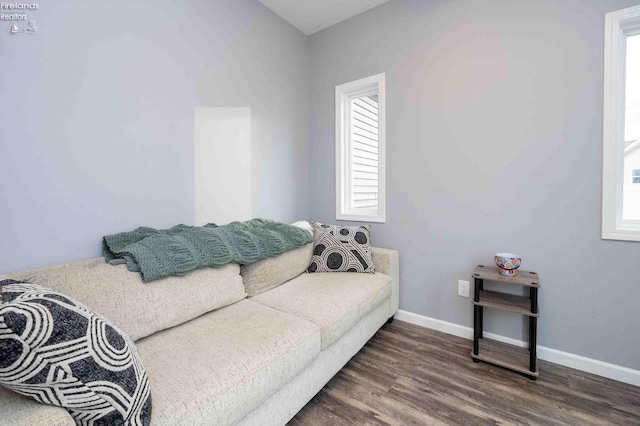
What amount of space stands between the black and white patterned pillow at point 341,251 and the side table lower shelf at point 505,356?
36.3 inches

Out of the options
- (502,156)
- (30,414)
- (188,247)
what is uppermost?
(502,156)

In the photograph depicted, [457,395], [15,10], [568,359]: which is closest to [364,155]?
[457,395]

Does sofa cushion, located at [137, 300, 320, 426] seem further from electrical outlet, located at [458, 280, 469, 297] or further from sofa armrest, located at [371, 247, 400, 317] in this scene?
electrical outlet, located at [458, 280, 469, 297]

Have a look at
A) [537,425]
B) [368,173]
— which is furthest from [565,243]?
[368,173]

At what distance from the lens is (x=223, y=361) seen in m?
1.10

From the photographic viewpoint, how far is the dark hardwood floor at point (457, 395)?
1.40 meters

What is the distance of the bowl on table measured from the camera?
180 centimetres

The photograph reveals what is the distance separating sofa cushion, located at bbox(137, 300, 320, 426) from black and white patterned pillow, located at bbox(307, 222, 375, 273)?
0.78 metres

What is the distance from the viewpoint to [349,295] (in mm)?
1796

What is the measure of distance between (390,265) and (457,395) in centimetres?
96

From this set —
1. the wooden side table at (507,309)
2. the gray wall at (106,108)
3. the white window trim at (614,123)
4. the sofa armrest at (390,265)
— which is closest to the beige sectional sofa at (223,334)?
the gray wall at (106,108)

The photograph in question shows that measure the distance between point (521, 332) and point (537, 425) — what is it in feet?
2.37

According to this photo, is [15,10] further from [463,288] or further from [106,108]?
[463,288]

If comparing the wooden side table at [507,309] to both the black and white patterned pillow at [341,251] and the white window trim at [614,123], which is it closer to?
the white window trim at [614,123]
